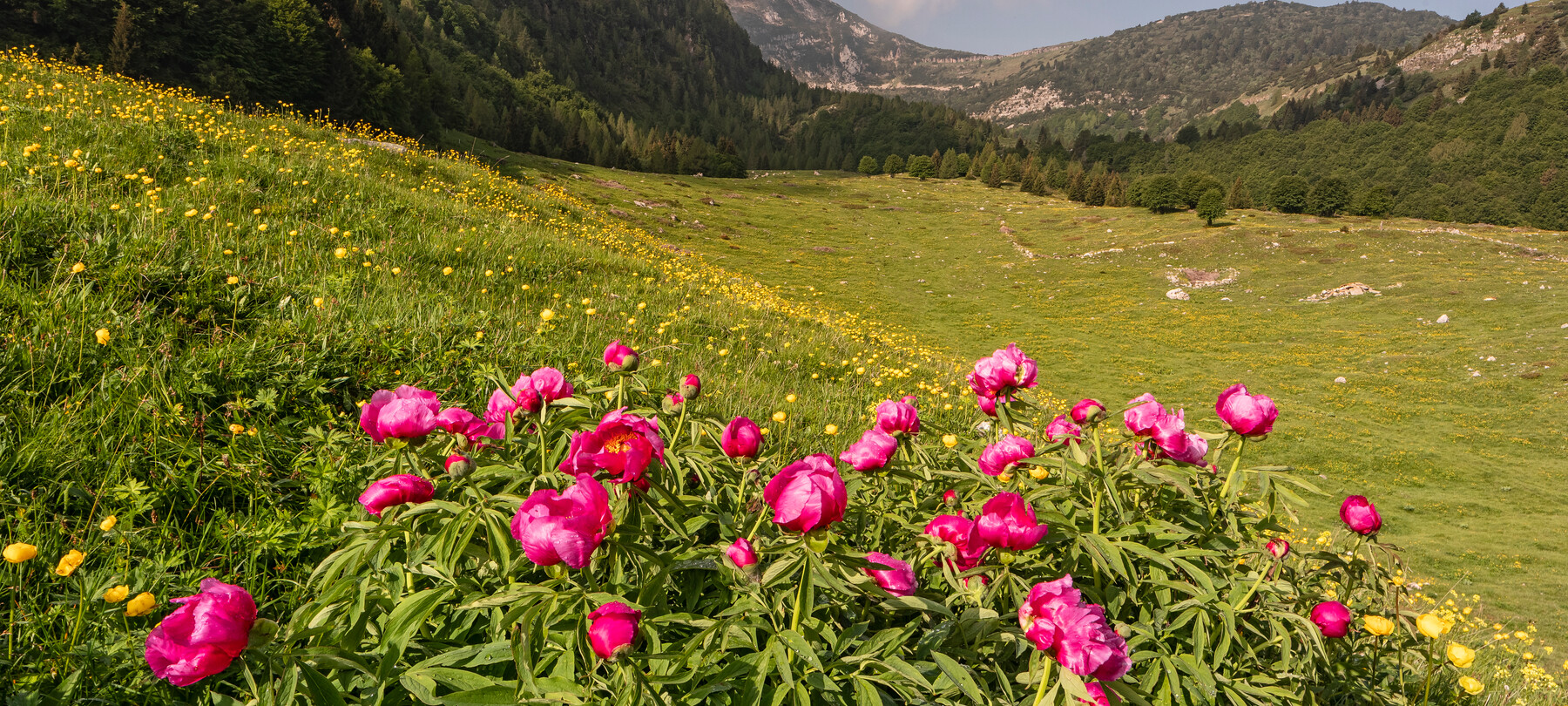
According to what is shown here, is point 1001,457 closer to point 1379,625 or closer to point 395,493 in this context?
point 1379,625

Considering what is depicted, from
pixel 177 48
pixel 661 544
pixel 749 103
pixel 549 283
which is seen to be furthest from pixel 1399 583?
pixel 749 103

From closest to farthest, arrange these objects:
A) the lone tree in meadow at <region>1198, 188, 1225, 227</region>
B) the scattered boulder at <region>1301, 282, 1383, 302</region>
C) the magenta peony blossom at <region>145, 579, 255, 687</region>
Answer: the magenta peony blossom at <region>145, 579, 255, 687</region> → the scattered boulder at <region>1301, 282, 1383, 302</region> → the lone tree in meadow at <region>1198, 188, 1225, 227</region>

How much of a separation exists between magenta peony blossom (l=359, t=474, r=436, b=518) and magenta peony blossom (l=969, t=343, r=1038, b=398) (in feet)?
6.38

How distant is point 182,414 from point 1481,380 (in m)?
30.5

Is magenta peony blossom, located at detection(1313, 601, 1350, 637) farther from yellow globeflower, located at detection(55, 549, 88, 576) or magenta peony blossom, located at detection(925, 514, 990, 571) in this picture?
yellow globeflower, located at detection(55, 549, 88, 576)

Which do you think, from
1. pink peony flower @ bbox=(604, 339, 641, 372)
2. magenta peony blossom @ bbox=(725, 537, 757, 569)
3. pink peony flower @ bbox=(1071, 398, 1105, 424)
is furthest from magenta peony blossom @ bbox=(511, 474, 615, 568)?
pink peony flower @ bbox=(1071, 398, 1105, 424)

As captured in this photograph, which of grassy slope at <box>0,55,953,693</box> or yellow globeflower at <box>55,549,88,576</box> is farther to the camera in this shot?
grassy slope at <box>0,55,953,693</box>

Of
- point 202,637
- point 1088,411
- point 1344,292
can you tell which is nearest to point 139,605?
point 202,637

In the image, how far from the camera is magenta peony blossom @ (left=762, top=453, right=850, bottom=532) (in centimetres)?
135

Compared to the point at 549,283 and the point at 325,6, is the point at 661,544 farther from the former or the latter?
the point at 325,6

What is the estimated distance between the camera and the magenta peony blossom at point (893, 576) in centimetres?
161

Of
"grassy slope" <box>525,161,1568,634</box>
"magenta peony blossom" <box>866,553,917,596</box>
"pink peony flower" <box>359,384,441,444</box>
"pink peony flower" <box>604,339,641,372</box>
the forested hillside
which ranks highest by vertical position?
the forested hillside

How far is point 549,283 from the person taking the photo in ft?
22.8

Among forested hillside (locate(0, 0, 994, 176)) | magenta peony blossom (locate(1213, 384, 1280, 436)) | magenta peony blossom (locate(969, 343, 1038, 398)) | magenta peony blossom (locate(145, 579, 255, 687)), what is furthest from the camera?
forested hillside (locate(0, 0, 994, 176))
